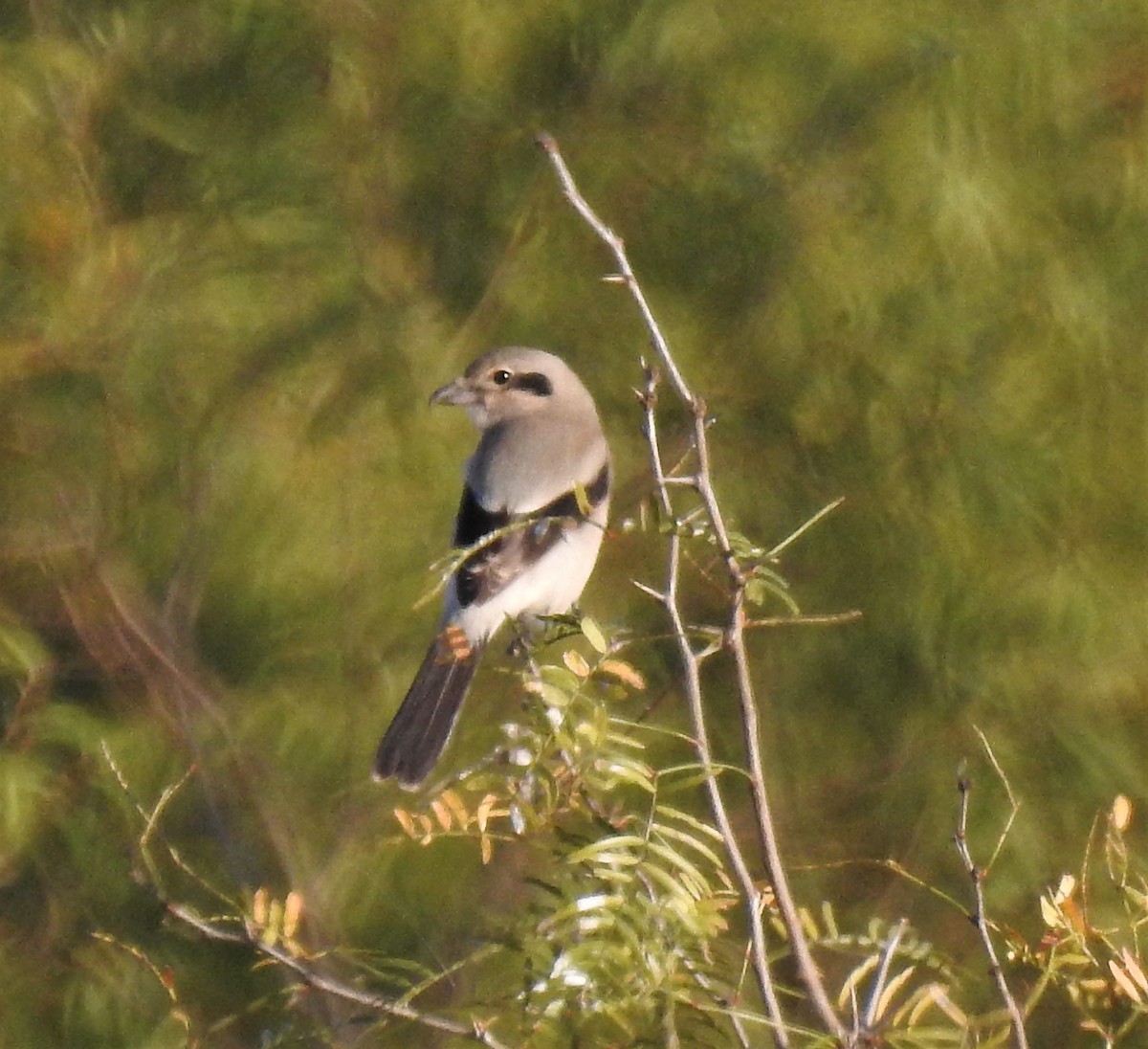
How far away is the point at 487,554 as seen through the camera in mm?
2619

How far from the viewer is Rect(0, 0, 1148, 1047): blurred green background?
6.97 ft

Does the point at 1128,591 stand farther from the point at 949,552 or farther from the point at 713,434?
the point at 713,434

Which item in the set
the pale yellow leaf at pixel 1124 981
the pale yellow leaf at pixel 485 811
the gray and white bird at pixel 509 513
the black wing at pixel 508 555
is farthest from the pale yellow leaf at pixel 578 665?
the black wing at pixel 508 555

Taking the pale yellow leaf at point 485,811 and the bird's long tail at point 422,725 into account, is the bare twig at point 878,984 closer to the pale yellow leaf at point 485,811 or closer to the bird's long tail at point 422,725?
the pale yellow leaf at point 485,811

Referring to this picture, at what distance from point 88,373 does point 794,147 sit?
2.98 feet

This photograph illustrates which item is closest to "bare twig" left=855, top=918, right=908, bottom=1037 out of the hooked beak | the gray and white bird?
the gray and white bird

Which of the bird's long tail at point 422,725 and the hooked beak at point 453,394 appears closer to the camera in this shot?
the bird's long tail at point 422,725

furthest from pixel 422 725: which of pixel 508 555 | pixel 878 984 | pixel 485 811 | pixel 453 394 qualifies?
pixel 878 984

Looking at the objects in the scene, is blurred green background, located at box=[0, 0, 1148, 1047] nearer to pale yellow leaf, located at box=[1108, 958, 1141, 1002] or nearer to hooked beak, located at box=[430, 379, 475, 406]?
hooked beak, located at box=[430, 379, 475, 406]

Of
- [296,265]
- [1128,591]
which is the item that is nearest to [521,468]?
[296,265]

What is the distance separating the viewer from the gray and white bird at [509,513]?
2148mm

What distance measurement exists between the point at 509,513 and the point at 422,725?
0.46m

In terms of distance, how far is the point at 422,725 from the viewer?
6.98ft

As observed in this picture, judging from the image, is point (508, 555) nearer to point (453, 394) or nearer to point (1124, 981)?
point (453, 394)
